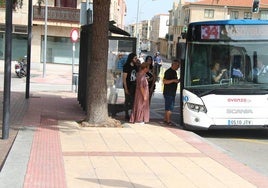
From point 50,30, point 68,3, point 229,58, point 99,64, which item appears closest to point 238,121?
point 229,58

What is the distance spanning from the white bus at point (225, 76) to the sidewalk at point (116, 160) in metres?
0.75

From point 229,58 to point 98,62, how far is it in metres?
3.06

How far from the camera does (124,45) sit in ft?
45.7

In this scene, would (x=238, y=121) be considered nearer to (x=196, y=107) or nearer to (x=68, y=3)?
(x=196, y=107)

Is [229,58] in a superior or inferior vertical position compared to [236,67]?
superior

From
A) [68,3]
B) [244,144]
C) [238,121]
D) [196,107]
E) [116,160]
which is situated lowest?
[244,144]

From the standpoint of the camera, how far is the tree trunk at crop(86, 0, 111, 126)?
38.5ft

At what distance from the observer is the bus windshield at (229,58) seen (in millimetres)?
11844

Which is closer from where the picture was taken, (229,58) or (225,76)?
(225,76)

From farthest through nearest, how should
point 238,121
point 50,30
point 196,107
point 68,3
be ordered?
point 68,3
point 50,30
point 196,107
point 238,121

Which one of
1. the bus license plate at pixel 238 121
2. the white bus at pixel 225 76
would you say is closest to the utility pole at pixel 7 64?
the white bus at pixel 225 76

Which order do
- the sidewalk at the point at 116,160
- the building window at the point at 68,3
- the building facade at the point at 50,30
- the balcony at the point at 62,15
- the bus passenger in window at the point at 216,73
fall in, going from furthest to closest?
1. the building window at the point at 68,3
2. the balcony at the point at 62,15
3. the building facade at the point at 50,30
4. the bus passenger in window at the point at 216,73
5. the sidewalk at the point at 116,160

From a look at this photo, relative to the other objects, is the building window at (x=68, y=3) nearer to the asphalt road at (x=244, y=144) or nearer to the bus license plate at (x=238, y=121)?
the asphalt road at (x=244, y=144)

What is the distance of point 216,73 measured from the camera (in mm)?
11938
